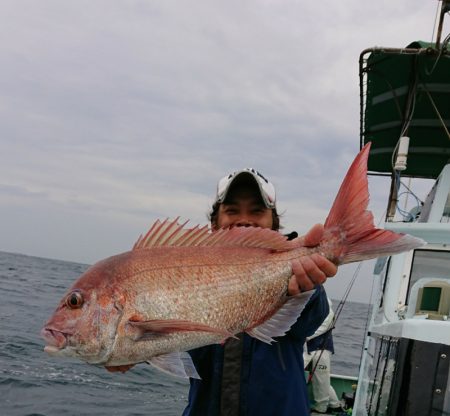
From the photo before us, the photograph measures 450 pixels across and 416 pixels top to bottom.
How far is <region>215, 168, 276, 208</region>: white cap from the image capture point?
3198 mm

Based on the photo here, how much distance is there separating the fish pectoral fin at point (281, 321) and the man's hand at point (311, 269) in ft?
0.14

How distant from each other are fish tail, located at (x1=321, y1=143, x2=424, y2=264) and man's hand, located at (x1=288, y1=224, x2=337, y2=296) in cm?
5

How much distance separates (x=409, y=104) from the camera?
6645 mm

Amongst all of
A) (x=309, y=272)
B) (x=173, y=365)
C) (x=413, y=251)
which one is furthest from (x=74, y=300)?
(x=413, y=251)

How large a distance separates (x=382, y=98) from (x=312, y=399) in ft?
17.0

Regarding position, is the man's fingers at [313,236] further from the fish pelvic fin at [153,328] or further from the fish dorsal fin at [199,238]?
the fish pelvic fin at [153,328]

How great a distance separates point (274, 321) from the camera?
238cm

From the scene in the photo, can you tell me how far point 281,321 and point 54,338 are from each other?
3.60ft

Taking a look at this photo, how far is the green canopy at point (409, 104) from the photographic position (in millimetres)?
6266

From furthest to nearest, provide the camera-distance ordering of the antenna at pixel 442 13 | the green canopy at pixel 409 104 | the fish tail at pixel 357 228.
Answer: the green canopy at pixel 409 104 < the antenna at pixel 442 13 < the fish tail at pixel 357 228

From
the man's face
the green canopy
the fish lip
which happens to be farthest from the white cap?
the green canopy

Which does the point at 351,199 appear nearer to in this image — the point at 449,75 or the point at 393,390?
the point at 393,390

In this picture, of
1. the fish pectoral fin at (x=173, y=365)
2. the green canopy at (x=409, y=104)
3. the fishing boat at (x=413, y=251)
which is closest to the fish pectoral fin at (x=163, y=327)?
the fish pectoral fin at (x=173, y=365)

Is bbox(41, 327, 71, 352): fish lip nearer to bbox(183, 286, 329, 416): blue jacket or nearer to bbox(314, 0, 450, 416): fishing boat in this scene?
bbox(183, 286, 329, 416): blue jacket
